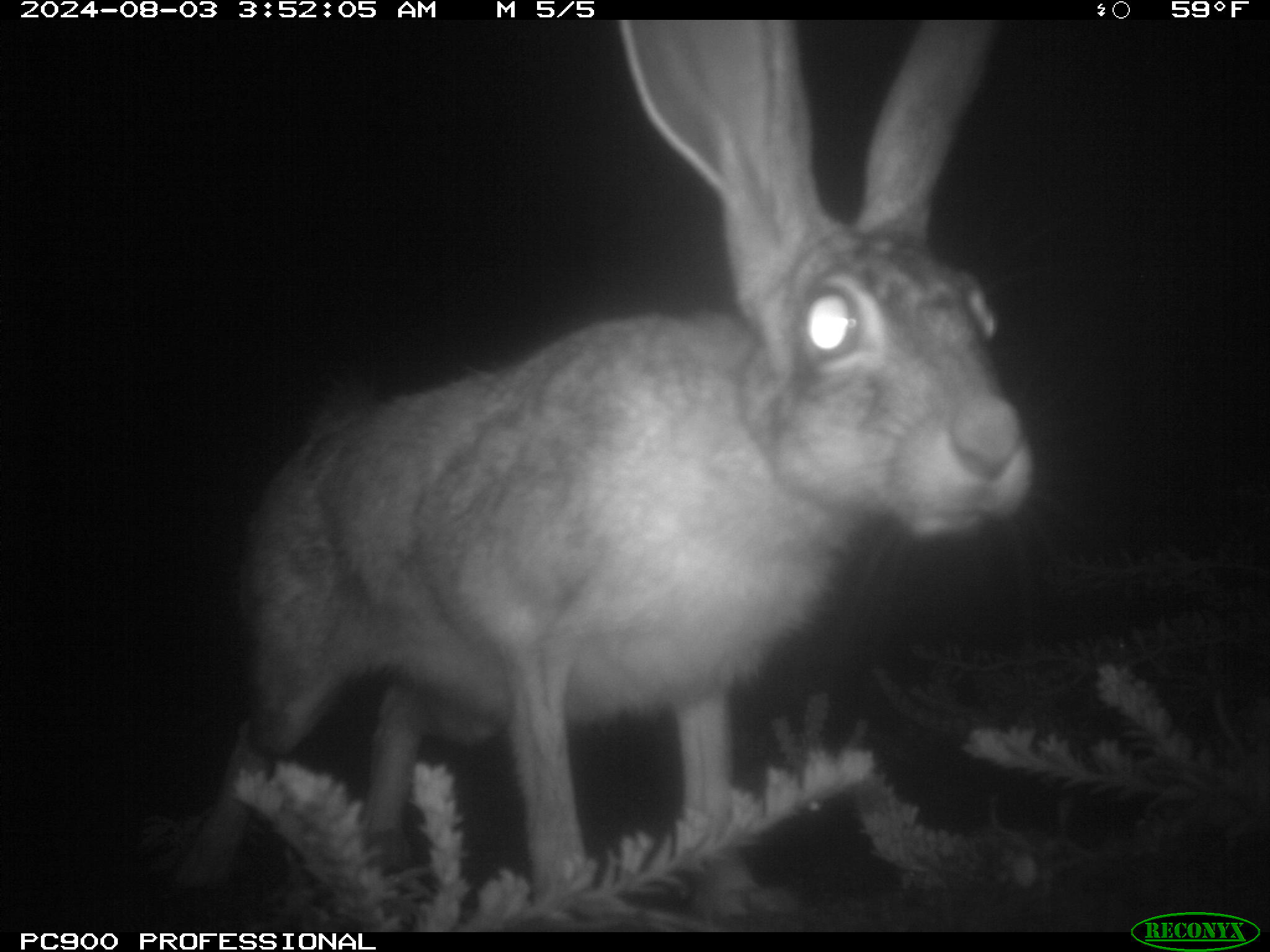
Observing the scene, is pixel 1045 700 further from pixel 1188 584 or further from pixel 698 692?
pixel 698 692

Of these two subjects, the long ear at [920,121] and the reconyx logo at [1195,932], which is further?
the long ear at [920,121]

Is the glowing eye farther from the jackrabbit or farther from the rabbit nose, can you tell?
the rabbit nose

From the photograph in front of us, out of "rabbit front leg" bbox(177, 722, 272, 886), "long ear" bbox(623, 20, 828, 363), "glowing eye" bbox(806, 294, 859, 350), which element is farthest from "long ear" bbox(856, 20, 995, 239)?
"rabbit front leg" bbox(177, 722, 272, 886)

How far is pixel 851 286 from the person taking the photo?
8.54 feet

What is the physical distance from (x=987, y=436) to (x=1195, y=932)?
92cm

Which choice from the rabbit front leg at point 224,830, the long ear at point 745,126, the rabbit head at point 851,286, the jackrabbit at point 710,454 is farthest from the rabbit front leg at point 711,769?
the rabbit front leg at point 224,830

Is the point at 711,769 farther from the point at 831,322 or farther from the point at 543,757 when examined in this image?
the point at 831,322

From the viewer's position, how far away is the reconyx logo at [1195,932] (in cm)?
193

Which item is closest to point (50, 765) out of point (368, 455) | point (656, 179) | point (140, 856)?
point (140, 856)

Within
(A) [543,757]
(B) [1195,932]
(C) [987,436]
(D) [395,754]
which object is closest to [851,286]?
(C) [987,436]

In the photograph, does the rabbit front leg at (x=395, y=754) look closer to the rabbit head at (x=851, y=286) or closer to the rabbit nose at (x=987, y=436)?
the rabbit head at (x=851, y=286)

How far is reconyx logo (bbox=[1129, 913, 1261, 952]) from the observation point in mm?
1929

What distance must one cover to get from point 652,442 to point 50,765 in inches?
82.5

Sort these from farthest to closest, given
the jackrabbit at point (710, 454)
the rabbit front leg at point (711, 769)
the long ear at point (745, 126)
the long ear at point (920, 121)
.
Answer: the rabbit front leg at point (711, 769), the long ear at point (920, 121), the long ear at point (745, 126), the jackrabbit at point (710, 454)
